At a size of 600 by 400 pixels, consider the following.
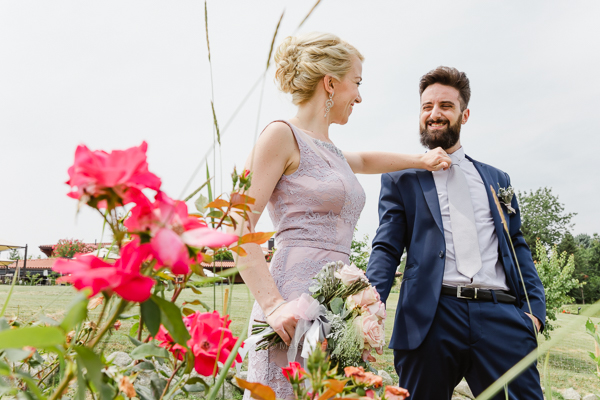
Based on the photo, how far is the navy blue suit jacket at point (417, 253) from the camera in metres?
2.78

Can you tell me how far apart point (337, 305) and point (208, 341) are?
721 millimetres

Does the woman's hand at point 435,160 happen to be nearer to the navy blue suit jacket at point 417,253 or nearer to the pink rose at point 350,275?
the navy blue suit jacket at point 417,253

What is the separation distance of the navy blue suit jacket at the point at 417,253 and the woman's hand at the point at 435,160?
143 millimetres

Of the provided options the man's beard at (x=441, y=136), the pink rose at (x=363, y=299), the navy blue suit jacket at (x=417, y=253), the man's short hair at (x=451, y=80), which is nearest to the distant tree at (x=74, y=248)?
the pink rose at (x=363, y=299)

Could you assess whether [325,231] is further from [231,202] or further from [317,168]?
→ [231,202]

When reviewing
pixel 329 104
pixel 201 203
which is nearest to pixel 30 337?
pixel 201 203

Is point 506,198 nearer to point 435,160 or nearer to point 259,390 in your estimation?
point 435,160

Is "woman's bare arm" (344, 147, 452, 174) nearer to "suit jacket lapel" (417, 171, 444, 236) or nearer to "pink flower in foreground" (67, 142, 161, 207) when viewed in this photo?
"suit jacket lapel" (417, 171, 444, 236)

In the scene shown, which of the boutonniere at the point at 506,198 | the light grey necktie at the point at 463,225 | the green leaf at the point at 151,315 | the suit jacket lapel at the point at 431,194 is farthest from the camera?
the boutonniere at the point at 506,198

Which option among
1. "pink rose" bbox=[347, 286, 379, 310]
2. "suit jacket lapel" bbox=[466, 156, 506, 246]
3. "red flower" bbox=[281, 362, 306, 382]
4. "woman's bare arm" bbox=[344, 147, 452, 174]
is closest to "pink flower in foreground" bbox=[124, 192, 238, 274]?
"red flower" bbox=[281, 362, 306, 382]

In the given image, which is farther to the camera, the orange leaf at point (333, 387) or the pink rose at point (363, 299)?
the pink rose at point (363, 299)

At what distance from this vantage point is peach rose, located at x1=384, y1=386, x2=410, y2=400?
69 cm

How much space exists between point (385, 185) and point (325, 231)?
1307 mm

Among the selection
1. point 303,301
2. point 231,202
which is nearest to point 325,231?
point 303,301
